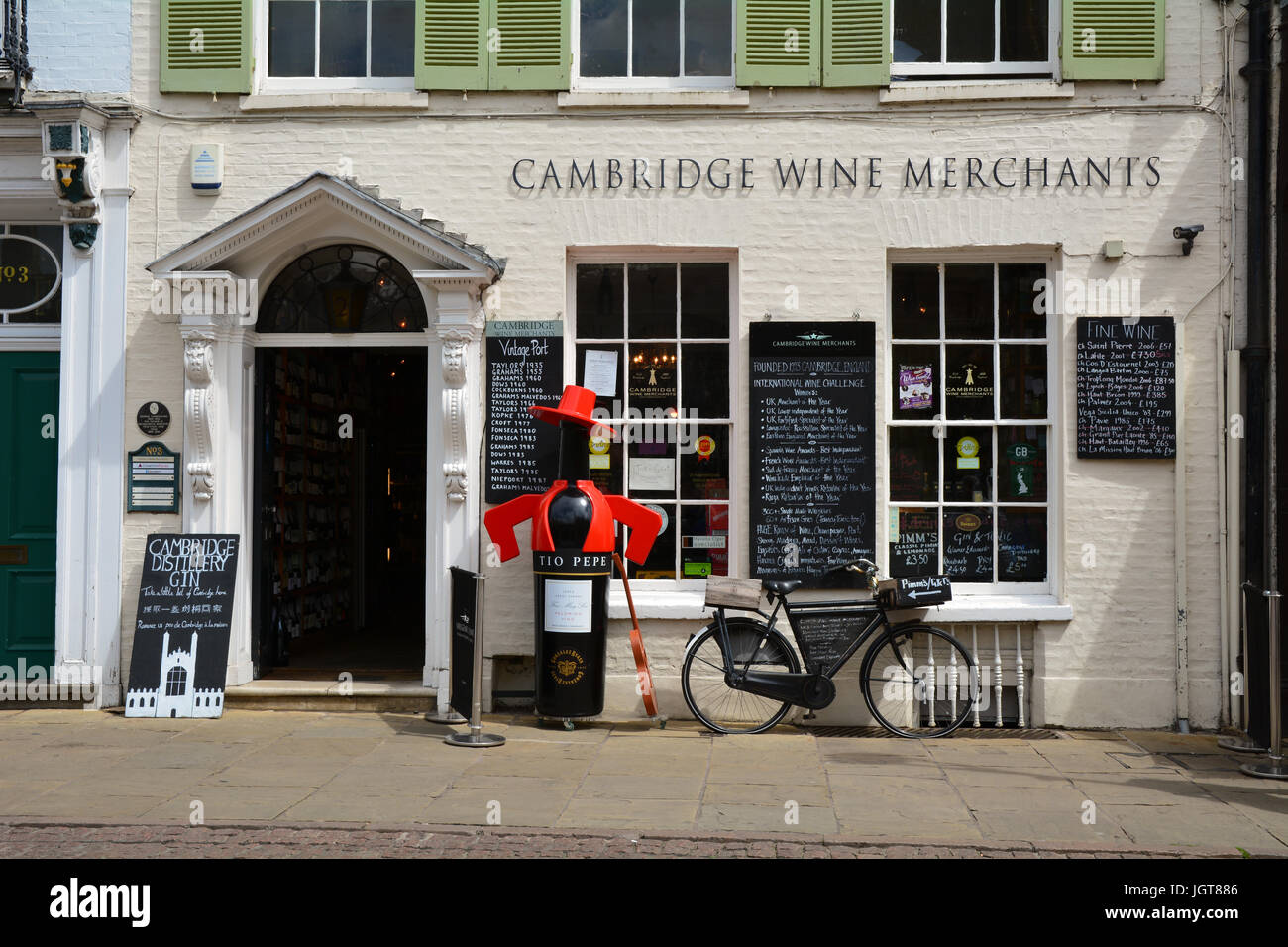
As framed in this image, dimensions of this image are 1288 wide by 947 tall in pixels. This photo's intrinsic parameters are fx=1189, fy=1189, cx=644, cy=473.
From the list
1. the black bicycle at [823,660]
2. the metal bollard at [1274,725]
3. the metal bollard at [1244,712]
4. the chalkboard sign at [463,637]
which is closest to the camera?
the metal bollard at [1274,725]

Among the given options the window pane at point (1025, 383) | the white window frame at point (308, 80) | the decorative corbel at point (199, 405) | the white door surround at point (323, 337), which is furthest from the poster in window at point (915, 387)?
the decorative corbel at point (199, 405)

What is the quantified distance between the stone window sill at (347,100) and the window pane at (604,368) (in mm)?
2095

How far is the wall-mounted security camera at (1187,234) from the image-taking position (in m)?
8.07

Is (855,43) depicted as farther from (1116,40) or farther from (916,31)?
(1116,40)

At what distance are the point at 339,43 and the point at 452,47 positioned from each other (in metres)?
0.92

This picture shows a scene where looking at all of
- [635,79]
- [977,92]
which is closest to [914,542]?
[977,92]

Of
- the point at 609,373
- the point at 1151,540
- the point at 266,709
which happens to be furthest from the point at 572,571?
the point at 1151,540

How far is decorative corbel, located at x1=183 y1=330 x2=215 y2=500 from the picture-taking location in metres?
8.34

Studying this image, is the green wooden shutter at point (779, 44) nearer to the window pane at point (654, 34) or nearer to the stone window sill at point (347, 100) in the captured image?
the window pane at point (654, 34)

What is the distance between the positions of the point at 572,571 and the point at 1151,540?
13.1 ft

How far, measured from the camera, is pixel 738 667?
7996mm

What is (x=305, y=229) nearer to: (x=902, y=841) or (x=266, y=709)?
(x=266, y=709)

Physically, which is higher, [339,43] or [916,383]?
[339,43]

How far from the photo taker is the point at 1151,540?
8203 millimetres
